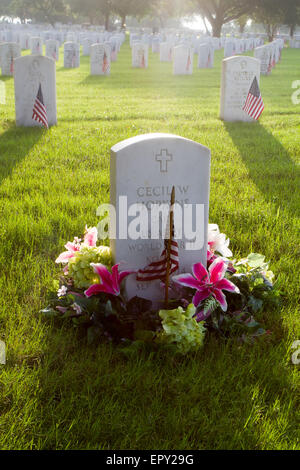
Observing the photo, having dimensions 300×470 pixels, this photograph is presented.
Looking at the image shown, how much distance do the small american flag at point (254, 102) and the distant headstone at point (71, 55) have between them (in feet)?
45.9

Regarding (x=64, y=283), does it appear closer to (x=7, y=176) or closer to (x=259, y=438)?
(x=259, y=438)

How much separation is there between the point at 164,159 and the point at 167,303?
877 mm

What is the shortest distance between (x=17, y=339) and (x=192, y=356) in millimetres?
991

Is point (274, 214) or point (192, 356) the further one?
point (274, 214)

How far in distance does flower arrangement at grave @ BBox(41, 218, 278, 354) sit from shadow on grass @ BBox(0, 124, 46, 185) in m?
2.83

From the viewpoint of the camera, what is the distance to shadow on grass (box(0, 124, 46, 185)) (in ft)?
19.6

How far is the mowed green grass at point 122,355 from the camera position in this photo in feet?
6.89

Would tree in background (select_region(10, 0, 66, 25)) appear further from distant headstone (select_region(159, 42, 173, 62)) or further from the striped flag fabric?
the striped flag fabric

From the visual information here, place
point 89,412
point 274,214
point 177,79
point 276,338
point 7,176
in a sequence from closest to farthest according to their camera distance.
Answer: point 89,412 → point 276,338 → point 274,214 → point 7,176 → point 177,79

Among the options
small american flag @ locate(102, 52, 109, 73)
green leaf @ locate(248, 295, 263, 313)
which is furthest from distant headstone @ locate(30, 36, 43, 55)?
green leaf @ locate(248, 295, 263, 313)

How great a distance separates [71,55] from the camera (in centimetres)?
2117

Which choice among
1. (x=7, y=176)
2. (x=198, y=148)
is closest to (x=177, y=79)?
(x=7, y=176)

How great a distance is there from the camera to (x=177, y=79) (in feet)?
58.7

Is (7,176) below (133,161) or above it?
below
